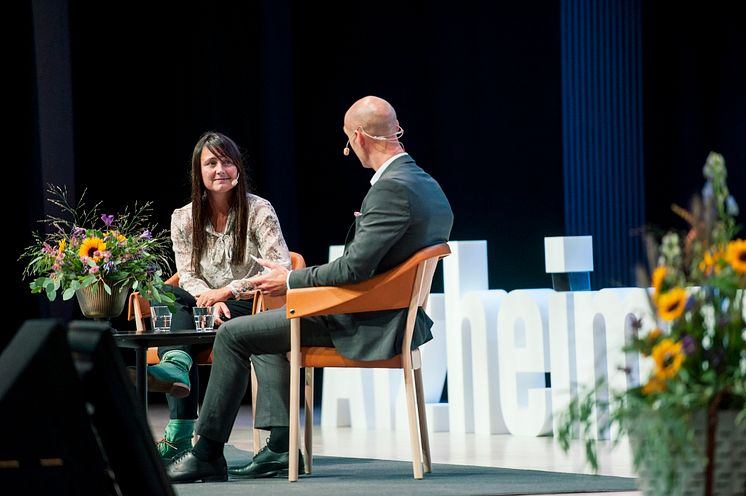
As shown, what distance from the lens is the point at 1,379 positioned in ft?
5.87

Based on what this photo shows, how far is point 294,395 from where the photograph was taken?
406 cm

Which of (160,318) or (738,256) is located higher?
(738,256)

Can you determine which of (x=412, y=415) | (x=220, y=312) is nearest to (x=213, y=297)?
(x=220, y=312)

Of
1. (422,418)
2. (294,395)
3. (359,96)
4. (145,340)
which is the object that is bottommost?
(422,418)

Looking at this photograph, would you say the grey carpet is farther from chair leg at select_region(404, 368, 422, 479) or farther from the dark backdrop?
the dark backdrop

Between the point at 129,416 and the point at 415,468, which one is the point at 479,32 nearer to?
the point at 415,468

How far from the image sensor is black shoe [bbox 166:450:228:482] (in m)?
4.06

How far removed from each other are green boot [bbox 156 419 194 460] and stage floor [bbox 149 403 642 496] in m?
0.76

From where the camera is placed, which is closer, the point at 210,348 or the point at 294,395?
the point at 294,395

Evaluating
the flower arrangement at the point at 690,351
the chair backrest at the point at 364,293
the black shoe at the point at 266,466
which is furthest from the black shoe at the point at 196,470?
the flower arrangement at the point at 690,351

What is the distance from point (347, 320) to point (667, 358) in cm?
223

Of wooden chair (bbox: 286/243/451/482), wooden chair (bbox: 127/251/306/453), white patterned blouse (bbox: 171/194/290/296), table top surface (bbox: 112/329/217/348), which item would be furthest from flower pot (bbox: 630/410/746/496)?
white patterned blouse (bbox: 171/194/290/296)

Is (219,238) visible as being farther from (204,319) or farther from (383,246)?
(383,246)

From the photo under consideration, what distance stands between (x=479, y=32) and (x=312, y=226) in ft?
5.37
